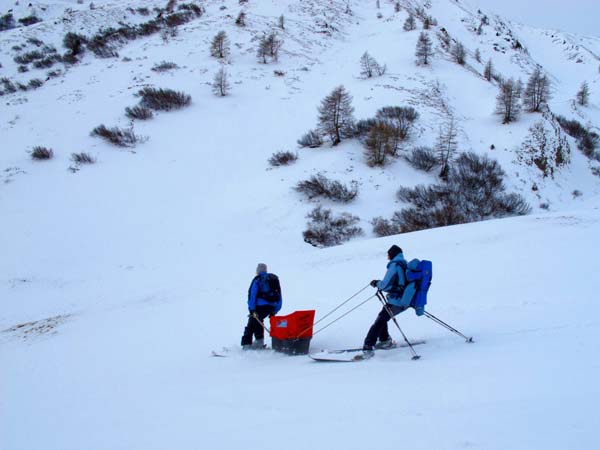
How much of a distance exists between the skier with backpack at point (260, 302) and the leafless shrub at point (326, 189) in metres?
10.7

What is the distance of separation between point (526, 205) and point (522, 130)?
6.27 meters

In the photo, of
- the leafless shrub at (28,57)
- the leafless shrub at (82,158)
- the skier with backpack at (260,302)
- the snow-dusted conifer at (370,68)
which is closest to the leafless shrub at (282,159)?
the leafless shrub at (82,158)

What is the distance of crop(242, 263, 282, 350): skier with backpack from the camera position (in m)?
6.37

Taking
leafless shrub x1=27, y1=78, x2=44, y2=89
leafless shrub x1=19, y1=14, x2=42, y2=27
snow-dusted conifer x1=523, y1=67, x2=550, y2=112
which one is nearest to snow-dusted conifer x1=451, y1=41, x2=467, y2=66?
snow-dusted conifer x1=523, y1=67, x2=550, y2=112

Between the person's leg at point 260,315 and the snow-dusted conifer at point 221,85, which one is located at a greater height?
→ the snow-dusted conifer at point 221,85

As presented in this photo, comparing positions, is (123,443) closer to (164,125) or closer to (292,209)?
(292,209)

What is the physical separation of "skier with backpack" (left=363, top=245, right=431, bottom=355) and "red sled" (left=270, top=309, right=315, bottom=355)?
999mm

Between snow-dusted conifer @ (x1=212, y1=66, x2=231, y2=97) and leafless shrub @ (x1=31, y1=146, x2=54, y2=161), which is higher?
snow-dusted conifer @ (x1=212, y1=66, x2=231, y2=97)

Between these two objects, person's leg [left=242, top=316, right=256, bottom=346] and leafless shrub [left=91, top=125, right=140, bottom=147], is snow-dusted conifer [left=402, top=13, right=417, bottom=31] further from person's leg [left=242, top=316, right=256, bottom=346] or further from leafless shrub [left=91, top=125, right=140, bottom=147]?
person's leg [left=242, top=316, right=256, bottom=346]

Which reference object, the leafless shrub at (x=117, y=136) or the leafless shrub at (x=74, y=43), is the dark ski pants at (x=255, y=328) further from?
the leafless shrub at (x=74, y=43)

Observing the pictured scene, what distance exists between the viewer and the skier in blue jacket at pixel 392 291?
5184 millimetres

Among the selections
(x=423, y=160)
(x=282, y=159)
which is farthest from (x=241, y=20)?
(x=423, y=160)

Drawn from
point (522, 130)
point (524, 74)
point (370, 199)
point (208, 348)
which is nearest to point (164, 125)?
point (370, 199)

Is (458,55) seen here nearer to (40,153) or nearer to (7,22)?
(40,153)
